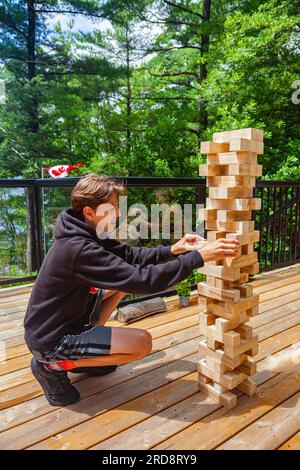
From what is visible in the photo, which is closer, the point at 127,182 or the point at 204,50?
the point at 127,182

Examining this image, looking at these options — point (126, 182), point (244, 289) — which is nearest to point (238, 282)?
point (244, 289)

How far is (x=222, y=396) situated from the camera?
1.73 m

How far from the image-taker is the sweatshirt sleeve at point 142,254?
6.28ft

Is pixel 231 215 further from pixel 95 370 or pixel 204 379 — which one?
pixel 95 370

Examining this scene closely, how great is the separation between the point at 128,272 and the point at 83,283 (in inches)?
8.8

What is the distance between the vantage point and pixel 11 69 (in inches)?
424

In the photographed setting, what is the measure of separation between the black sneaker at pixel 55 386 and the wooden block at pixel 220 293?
803 mm

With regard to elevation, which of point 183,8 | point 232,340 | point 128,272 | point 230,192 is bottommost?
point 232,340

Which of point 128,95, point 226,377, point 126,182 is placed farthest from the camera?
point 128,95

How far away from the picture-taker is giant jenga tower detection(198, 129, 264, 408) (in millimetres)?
1598

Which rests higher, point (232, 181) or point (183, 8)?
point (183, 8)

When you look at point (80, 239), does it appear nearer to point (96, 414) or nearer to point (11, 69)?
point (96, 414)

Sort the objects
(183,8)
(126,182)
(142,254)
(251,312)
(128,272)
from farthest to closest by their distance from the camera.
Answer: (183,8), (126,182), (142,254), (251,312), (128,272)

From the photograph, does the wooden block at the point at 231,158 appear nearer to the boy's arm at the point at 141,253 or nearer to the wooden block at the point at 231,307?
the boy's arm at the point at 141,253
